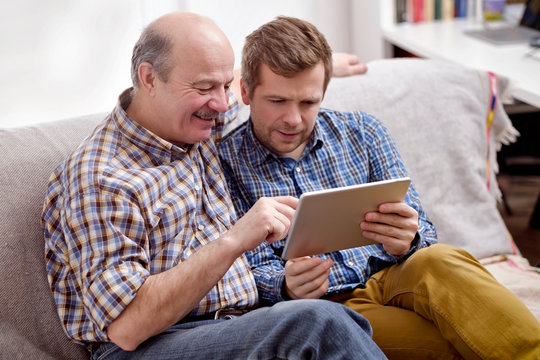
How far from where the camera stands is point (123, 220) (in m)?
1.35

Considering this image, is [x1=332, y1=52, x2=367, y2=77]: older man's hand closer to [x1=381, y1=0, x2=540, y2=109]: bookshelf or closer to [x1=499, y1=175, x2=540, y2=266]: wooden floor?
[x1=381, y1=0, x2=540, y2=109]: bookshelf

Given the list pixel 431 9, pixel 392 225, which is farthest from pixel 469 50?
pixel 392 225

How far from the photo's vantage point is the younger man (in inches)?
55.1

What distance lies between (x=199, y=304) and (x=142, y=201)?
248 millimetres

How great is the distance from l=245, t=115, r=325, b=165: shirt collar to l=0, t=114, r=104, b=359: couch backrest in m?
0.46

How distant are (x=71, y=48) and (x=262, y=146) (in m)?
1.60

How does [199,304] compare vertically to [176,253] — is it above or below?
below

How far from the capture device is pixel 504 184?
3518 millimetres

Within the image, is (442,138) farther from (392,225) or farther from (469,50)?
(469,50)

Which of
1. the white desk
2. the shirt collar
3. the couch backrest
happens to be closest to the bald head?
the shirt collar

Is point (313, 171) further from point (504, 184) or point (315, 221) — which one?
point (504, 184)

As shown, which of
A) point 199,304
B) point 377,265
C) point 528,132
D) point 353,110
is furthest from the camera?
point 528,132

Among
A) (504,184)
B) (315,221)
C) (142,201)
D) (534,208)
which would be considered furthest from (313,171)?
(504,184)

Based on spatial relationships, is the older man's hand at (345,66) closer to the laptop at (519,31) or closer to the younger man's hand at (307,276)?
the younger man's hand at (307,276)
